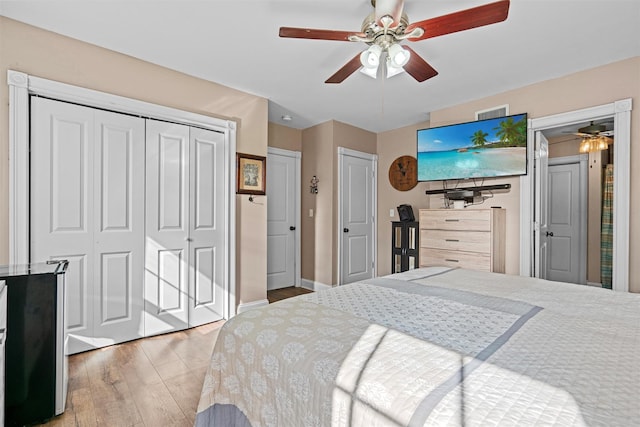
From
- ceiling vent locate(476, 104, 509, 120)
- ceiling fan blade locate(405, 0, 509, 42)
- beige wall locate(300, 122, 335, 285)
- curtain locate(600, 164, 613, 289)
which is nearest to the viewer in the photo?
ceiling fan blade locate(405, 0, 509, 42)

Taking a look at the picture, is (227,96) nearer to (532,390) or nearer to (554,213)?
(532,390)

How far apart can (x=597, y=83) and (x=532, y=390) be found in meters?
3.23

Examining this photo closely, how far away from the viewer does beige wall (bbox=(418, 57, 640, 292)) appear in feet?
8.49

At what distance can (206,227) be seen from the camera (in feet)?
10.3

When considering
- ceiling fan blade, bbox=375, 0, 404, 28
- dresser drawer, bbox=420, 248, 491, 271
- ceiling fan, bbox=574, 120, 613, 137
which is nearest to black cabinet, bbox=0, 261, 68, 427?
ceiling fan blade, bbox=375, 0, 404, 28

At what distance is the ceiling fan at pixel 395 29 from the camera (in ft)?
5.00

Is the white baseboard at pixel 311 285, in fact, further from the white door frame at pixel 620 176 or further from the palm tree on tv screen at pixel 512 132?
the white door frame at pixel 620 176

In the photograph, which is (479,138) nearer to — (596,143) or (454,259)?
(454,259)

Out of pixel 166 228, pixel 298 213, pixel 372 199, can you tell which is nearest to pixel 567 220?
pixel 372 199

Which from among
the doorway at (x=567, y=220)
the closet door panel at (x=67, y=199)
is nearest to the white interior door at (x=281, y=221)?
the closet door panel at (x=67, y=199)

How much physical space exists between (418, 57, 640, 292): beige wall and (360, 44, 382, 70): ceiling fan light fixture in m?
2.17

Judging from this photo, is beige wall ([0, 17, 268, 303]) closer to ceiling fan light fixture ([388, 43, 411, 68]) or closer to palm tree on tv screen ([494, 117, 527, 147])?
ceiling fan light fixture ([388, 43, 411, 68])

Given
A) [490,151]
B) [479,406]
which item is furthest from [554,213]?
[479,406]

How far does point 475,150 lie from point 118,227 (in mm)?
3595
